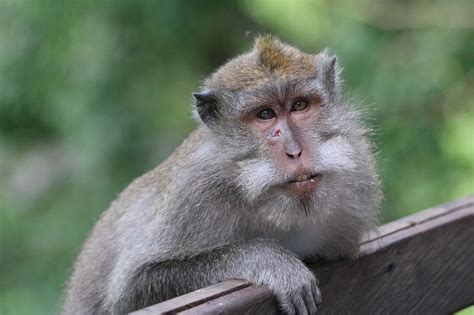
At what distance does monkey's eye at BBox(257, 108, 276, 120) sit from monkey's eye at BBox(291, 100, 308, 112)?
0.33ft

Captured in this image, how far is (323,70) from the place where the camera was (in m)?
3.81

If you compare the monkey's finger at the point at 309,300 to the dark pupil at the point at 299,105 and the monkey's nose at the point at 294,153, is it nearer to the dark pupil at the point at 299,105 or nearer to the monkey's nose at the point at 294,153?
the monkey's nose at the point at 294,153

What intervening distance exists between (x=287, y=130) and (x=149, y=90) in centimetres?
520

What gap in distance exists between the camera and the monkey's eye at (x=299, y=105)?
362 centimetres

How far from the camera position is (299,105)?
364 centimetres

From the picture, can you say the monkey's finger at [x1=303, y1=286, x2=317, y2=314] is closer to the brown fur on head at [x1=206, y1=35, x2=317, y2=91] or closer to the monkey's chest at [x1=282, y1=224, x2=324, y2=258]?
the monkey's chest at [x1=282, y1=224, x2=324, y2=258]

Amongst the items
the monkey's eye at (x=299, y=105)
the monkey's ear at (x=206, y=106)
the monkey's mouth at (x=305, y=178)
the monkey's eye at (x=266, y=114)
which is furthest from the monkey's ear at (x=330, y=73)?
the monkey's mouth at (x=305, y=178)

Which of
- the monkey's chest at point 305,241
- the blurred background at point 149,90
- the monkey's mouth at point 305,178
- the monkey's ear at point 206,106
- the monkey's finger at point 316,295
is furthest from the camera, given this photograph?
the blurred background at point 149,90

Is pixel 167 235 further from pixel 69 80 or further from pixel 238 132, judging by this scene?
pixel 69 80

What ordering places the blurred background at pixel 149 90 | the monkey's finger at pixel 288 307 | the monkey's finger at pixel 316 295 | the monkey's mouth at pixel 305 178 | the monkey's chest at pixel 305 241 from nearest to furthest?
the monkey's finger at pixel 288 307
the monkey's finger at pixel 316 295
the monkey's mouth at pixel 305 178
the monkey's chest at pixel 305 241
the blurred background at pixel 149 90

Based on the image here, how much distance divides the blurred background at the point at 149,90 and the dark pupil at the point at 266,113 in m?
2.53

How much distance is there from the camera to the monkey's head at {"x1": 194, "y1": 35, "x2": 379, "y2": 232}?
10.9 ft

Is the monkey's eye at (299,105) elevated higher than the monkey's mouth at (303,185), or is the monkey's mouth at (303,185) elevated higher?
the monkey's eye at (299,105)

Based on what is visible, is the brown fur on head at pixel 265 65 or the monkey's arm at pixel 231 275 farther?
the brown fur on head at pixel 265 65
